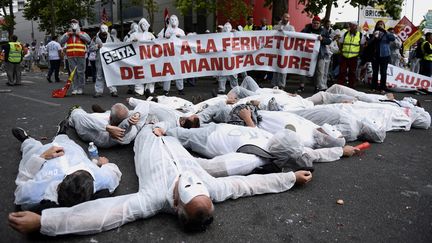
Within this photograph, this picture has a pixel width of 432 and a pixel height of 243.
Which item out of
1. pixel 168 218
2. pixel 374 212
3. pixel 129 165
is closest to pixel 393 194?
pixel 374 212

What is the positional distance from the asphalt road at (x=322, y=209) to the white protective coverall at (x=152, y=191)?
0.28 feet

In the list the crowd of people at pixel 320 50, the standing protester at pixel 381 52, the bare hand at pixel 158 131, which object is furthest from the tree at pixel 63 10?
the bare hand at pixel 158 131

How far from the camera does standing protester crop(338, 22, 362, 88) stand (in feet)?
31.0

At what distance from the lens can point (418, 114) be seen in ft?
18.5

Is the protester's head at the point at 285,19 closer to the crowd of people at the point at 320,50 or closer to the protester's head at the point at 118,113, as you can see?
the crowd of people at the point at 320,50

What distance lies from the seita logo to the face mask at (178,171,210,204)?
598 cm

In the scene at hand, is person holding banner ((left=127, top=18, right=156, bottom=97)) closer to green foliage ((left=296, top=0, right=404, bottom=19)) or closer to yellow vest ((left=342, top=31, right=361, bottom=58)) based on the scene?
yellow vest ((left=342, top=31, right=361, bottom=58))

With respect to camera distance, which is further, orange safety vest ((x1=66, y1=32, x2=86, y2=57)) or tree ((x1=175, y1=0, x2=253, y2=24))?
tree ((x1=175, y1=0, x2=253, y2=24))

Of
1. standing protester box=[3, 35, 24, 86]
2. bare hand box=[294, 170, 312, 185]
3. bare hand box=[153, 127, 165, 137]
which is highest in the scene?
standing protester box=[3, 35, 24, 86]

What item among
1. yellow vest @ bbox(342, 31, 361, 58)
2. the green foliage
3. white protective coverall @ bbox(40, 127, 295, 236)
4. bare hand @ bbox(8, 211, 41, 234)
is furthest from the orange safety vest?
the green foliage

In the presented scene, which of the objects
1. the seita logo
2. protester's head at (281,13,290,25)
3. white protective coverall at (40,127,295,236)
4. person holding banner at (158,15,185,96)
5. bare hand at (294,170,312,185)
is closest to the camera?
white protective coverall at (40,127,295,236)

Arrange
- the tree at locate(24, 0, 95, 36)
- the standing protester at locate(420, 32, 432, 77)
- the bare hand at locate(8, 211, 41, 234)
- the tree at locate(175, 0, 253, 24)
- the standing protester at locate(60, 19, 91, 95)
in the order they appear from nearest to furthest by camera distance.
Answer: the bare hand at locate(8, 211, 41, 234) < the standing protester at locate(60, 19, 91, 95) < the standing protester at locate(420, 32, 432, 77) < the tree at locate(175, 0, 253, 24) < the tree at locate(24, 0, 95, 36)

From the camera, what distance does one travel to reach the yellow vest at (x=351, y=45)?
9469 millimetres

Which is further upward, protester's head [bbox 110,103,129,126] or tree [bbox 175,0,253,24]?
tree [bbox 175,0,253,24]
